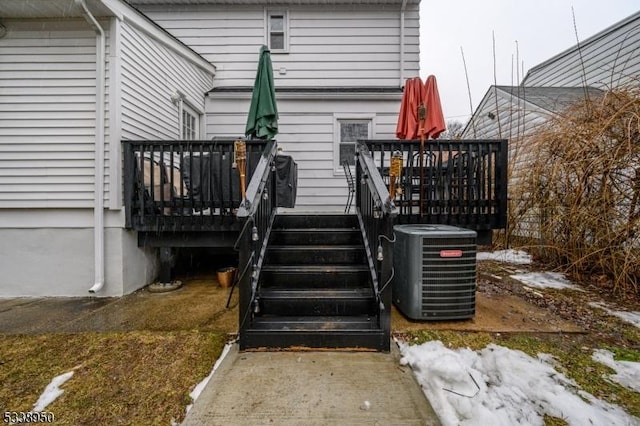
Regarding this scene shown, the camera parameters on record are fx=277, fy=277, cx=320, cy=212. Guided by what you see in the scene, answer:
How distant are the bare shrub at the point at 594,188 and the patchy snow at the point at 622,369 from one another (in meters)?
1.96

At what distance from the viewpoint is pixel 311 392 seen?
1.83m

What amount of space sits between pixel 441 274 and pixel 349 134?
12.8 ft

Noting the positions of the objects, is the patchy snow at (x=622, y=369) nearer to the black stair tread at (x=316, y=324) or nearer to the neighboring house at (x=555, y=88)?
the black stair tread at (x=316, y=324)

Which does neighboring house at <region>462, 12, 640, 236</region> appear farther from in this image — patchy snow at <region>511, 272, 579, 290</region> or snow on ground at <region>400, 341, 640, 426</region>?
snow on ground at <region>400, 341, 640, 426</region>

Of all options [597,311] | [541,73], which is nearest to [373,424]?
[597,311]

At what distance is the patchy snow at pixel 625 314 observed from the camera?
9.17 ft

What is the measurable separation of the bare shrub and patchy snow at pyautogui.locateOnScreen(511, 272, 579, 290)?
23 cm

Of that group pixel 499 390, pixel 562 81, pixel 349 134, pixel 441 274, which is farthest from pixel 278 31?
pixel 562 81

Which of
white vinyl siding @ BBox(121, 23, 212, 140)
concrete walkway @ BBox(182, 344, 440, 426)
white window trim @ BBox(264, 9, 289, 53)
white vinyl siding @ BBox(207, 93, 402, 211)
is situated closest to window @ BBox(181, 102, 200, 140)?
white vinyl siding @ BBox(121, 23, 212, 140)

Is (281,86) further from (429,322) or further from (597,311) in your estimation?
(597,311)

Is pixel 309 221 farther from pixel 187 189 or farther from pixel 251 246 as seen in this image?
pixel 187 189

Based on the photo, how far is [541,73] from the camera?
1085 cm

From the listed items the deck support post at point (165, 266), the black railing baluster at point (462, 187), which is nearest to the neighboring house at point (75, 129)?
the deck support post at point (165, 266)

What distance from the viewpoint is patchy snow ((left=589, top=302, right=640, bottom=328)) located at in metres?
2.79
